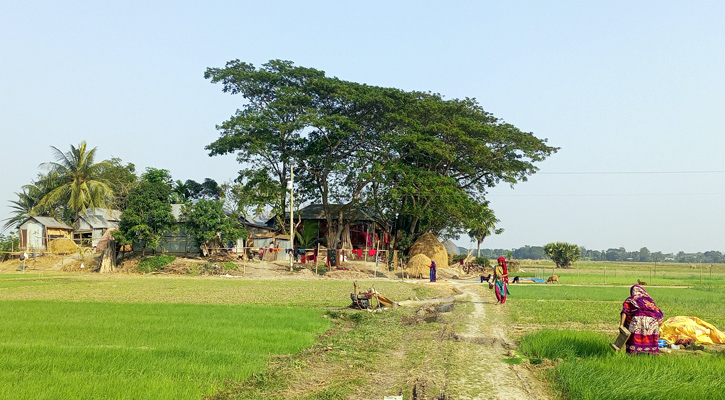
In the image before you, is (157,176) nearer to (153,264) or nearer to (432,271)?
(153,264)

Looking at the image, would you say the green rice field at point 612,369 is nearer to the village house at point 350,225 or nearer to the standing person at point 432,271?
the standing person at point 432,271

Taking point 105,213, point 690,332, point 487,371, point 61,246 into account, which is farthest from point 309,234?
point 487,371

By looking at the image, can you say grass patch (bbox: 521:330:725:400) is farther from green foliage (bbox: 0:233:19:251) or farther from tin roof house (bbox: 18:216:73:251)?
green foliage (bbox: 0:233:19:251)

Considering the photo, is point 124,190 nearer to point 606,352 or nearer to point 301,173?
point 301,173

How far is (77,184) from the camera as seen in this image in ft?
158

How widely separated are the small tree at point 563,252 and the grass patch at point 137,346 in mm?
56745

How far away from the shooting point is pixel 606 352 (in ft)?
30.9

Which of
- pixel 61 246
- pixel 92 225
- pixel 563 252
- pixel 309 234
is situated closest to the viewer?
pixel 61 246

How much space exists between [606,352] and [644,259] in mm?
184883

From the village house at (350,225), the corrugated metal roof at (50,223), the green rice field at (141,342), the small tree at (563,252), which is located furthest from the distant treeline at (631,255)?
the green rice field at (141,342)

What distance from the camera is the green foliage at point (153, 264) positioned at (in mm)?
36906

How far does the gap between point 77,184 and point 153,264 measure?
16437mm

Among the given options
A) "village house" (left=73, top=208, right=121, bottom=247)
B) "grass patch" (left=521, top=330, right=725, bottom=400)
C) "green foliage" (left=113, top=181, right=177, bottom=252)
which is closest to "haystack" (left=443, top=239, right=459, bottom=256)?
"green foliage" (left=113, top=181, right=177, bottom=252)

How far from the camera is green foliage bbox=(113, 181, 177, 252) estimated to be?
121 ft
